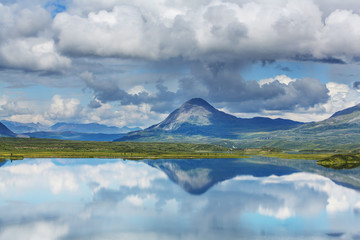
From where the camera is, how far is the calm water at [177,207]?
50.8m

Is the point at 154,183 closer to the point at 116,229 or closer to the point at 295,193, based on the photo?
the point at 295,193

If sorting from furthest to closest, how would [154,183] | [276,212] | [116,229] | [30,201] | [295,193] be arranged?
[154,183]
[295,193]
[30,201]
[276,212]
[116,229]

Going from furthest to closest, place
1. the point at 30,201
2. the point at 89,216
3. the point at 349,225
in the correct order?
the point at 30,201 < the point at 89,216 < the point at 349,225

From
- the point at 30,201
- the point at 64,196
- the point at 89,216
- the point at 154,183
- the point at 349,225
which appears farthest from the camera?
the point at 154,183

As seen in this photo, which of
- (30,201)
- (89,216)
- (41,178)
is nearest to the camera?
(89,216)

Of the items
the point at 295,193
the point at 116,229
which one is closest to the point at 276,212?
the point at 295,193

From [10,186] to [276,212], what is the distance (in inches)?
2695

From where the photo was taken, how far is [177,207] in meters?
68.6

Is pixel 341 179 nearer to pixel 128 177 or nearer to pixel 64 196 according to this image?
pixel 128 177

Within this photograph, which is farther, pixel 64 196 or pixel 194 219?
pixel 64 196

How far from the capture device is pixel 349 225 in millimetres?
56000

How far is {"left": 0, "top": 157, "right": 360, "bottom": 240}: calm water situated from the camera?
5075 centimetres

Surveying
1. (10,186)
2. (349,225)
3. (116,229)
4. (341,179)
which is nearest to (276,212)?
(349,225)

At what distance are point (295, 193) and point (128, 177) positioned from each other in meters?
52.7
